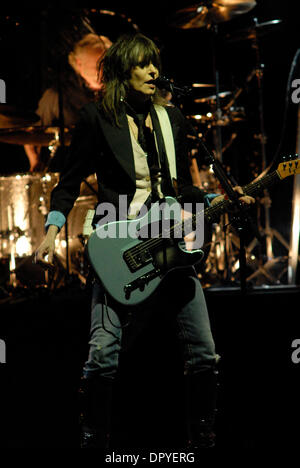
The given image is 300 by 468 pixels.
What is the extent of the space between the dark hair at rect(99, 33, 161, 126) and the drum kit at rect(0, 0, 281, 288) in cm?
290

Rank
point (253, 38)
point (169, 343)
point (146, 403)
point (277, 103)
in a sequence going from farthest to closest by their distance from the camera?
point (277, 103) < point (253, 38) < point (169, 343) < point (146, 403)

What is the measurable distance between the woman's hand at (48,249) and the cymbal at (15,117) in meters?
2.42

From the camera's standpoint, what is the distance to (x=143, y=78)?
2602 mm

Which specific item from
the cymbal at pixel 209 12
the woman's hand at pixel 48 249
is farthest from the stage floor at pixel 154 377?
the cymbal at pixel 209 12

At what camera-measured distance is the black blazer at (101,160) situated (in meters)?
2.57

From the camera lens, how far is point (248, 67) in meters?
7.38

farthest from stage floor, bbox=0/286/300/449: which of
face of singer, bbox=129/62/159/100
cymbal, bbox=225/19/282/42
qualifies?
cymbal, bbox=225/19/282/42

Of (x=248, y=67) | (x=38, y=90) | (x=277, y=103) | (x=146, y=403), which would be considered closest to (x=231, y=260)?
(x=277, y=103)

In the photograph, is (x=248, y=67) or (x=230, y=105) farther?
(x=248, y=67)

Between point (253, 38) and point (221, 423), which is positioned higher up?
point (253, 38)

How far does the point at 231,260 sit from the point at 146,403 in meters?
3.17

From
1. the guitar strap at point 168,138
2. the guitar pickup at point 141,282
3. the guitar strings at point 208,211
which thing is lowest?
the guitar pickup at point 141,282

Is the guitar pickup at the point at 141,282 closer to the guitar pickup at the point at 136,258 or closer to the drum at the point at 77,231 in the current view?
the guitar pickup at the point at 136,258
